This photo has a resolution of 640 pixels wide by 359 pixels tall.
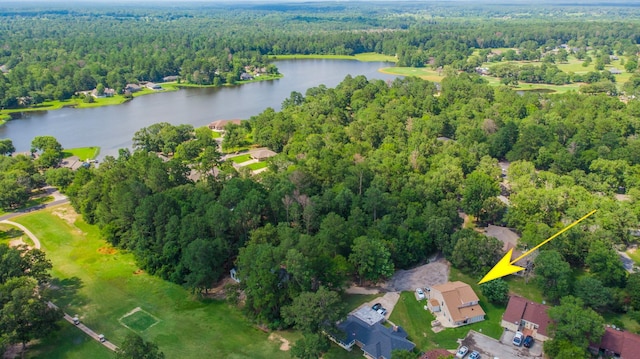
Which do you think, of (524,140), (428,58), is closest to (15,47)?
(428,58)

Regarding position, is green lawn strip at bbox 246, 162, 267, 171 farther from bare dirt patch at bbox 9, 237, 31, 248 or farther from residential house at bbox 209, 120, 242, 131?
bare dirt patch at bbox 9, 237, 31, 248

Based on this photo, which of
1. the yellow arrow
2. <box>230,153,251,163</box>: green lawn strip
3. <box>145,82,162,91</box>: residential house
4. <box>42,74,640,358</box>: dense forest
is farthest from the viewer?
<box>145,82,162,91</box>: residential house

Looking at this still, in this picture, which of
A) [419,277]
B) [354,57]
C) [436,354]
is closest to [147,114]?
[419,277]

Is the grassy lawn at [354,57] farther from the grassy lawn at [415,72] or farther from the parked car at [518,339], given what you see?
the parked car at [518,339]

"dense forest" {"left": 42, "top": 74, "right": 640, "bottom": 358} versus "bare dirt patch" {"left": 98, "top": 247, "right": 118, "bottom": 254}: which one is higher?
"dense forest" {"left": 42, "top": 74, "right": 640, "bottom": 358}

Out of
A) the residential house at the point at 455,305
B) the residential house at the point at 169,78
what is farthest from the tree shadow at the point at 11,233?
the residential house at the point at 169,78

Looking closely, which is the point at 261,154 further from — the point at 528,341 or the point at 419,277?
the point at 528,341

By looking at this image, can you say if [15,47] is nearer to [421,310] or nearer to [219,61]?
[219,61]

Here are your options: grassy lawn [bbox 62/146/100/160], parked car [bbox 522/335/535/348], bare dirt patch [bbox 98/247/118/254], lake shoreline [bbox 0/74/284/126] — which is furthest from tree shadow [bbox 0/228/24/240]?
lake shoreline [bbox 0/74/284/126]
